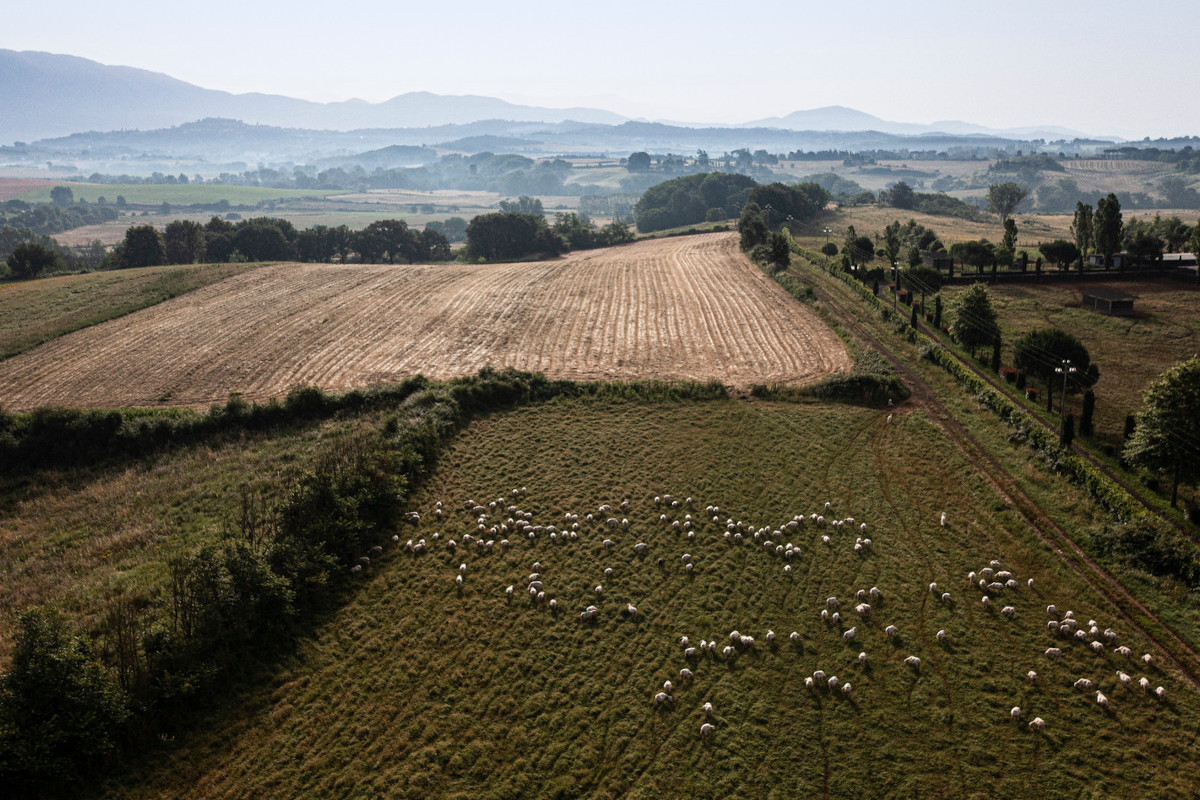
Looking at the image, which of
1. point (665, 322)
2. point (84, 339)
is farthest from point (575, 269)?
point (84, 339)

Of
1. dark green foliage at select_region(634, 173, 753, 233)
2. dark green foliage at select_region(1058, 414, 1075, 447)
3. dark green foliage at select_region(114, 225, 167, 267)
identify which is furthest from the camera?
dark green foliage at select_region(634, 173, 753, 233)

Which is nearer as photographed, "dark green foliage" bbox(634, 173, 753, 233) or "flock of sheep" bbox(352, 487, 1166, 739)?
"flock of sheep" bbox(352, 487, 1166, 739)

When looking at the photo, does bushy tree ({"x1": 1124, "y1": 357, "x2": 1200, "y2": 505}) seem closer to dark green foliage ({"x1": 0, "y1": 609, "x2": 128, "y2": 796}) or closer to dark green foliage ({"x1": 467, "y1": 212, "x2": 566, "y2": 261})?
dark green foliage ({"x1": 0, "y1": 609, "x2": 128, "y2": 796})

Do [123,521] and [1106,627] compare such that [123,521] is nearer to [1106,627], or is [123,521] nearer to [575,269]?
[1106,627]

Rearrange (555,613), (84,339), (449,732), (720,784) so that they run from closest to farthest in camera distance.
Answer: (720,784) → (449,732) → (555,613) → (84,339)

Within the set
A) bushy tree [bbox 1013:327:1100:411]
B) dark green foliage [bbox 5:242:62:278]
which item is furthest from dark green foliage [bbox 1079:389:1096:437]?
dark green foliage [bbox 5:242:62:278]

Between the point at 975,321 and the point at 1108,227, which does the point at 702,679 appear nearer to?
the point at 975,321
